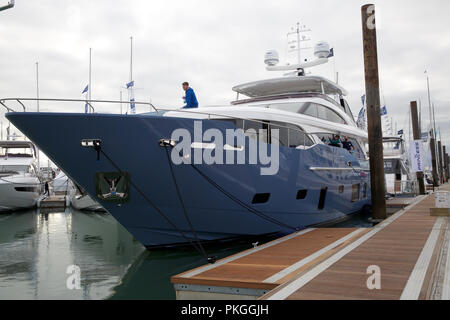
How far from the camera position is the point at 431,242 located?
623 centimetres

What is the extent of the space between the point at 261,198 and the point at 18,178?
16948mm

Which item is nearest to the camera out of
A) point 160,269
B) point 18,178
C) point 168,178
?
point 168,178

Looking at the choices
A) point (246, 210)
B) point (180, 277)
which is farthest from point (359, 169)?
point (180, 277)

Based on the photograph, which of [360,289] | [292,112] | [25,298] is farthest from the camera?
[292,112]

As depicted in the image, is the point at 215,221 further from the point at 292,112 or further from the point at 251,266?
the point at 292,112

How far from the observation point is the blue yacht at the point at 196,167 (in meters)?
6.71

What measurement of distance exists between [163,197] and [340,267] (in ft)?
12.0

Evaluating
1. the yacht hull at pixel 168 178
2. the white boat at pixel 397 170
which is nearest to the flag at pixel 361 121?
the white boat at pixel 397 170

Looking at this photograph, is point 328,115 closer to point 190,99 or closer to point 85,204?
point 190,99

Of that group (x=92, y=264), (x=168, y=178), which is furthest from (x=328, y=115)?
(x=92, y=264)

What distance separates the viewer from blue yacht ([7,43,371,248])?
6.71m

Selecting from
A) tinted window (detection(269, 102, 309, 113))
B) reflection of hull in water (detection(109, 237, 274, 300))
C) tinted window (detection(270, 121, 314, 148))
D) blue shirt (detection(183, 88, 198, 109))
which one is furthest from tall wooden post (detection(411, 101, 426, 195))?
blue shirt (detection(183, 88, 198, 109))

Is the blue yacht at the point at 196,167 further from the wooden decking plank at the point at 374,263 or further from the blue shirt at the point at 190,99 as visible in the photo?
the wooden decking plank at the point at 374,263

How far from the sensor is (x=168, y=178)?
7113 millimetres
